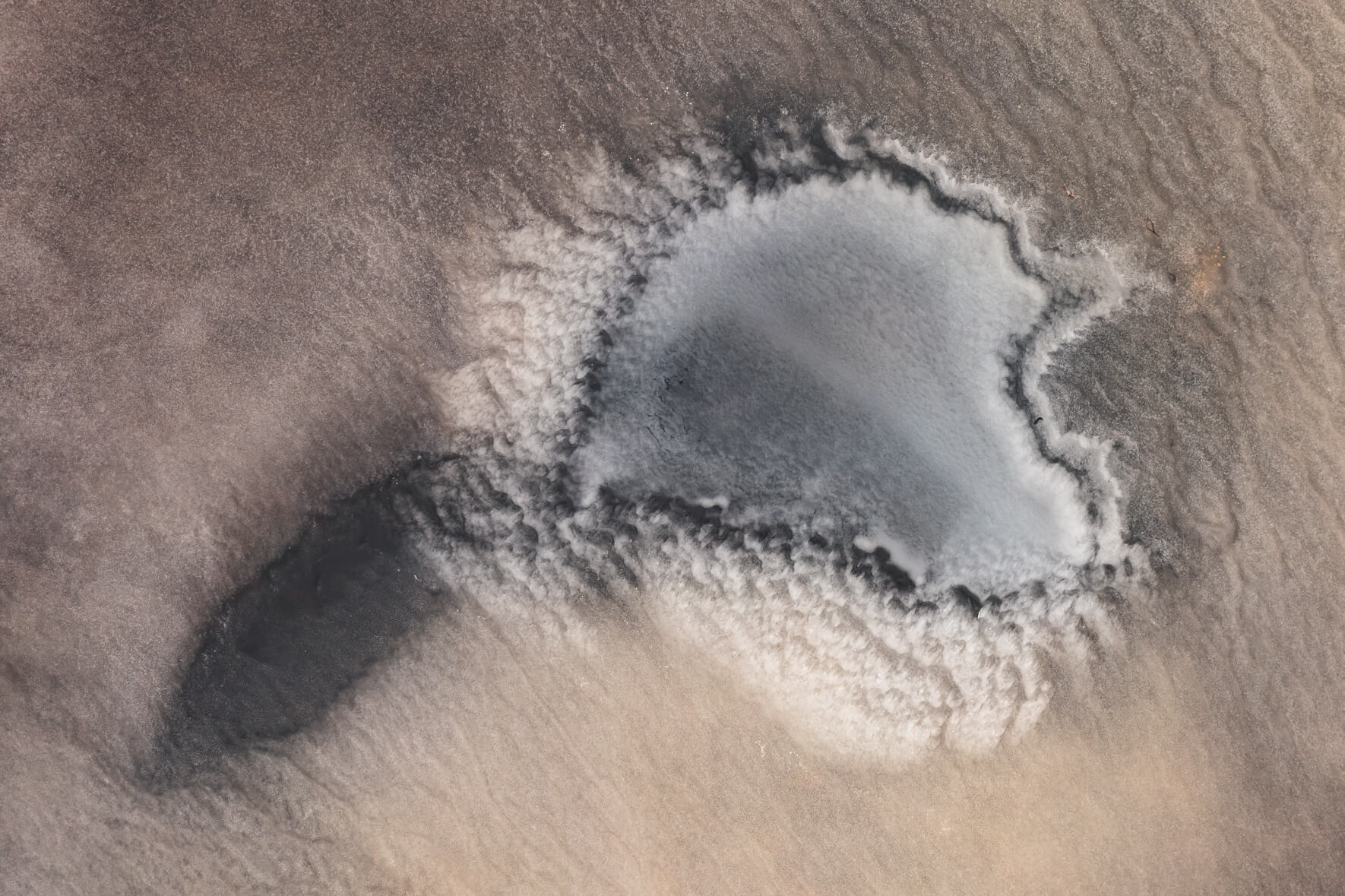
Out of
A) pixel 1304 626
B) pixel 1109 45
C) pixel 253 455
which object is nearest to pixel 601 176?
pixel 253 455

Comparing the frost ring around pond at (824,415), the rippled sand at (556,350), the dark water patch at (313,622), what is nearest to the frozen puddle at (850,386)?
the frost ring around pond at (824,415)

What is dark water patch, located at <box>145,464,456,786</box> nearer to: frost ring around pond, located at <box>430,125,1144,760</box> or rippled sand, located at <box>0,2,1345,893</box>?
rippled sand, located at <box>0,2,1345,893</box>

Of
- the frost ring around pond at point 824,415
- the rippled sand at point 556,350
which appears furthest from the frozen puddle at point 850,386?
the rippled sand at point 556,350

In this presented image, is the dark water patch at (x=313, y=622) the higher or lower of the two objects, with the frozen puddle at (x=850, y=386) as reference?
lower

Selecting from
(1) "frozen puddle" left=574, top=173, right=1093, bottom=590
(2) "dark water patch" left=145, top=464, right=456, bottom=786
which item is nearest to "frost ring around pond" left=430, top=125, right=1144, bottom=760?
(1) "frozen puddle" left=574, top=173, right=1093, bottom=590

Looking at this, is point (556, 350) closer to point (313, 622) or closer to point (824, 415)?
point (824, 415)

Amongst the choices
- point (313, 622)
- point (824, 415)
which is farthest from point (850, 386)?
point (313, 622)

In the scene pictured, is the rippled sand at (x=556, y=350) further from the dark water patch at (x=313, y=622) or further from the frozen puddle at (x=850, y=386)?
the frozen puddle at (x=850, y=386)

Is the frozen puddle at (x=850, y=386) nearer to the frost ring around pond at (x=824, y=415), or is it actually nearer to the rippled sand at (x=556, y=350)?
the frost ring around pond at (x=824, y=415)

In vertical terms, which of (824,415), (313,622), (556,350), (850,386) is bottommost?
(313,622)
